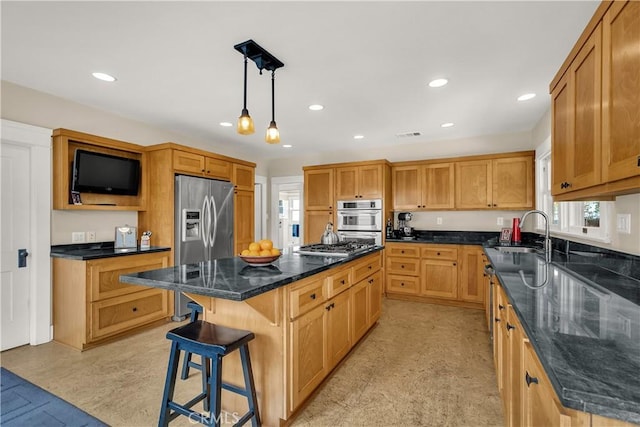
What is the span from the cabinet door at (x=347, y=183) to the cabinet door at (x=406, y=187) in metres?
0.65

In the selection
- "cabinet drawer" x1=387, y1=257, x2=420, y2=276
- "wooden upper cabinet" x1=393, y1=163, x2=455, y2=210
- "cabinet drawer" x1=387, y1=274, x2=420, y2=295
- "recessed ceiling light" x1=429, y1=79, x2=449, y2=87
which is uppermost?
"recessed ceiling light" x1=429, y1=79, x2=449, y2=87

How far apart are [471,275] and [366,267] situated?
80.4 inches

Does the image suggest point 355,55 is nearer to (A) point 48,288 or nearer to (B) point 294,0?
(B) point 294,0

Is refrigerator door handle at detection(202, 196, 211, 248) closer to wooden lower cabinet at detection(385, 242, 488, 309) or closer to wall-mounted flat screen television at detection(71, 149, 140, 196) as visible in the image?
wall-mounted flat screen television at detection(71, 149, 140, 196)

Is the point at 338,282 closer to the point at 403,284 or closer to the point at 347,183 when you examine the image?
the point at 403,284

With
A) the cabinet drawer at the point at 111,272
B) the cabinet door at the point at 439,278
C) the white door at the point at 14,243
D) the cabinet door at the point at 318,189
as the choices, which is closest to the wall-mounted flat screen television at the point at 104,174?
the white door at the point at 14,243

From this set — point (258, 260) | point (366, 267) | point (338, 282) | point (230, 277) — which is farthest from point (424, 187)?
point (230, 277)

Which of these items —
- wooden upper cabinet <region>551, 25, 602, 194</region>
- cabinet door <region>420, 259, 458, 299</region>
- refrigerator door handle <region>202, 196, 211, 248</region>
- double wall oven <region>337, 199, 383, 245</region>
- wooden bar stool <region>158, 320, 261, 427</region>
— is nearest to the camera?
wooden upper cabinet <region>551, 25, 602, 194</region>

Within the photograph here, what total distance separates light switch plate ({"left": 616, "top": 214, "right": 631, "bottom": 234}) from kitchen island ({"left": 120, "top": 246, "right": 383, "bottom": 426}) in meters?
1.77

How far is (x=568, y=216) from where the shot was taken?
3127 millimetres

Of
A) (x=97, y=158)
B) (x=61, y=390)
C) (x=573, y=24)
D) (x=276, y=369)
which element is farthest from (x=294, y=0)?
(x=61, y=390)

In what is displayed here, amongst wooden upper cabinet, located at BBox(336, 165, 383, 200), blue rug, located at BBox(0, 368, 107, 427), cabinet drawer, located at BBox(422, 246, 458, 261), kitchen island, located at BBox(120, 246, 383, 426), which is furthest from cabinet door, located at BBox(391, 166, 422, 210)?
blue rug, located at BBox(0, 368, 107, 427)

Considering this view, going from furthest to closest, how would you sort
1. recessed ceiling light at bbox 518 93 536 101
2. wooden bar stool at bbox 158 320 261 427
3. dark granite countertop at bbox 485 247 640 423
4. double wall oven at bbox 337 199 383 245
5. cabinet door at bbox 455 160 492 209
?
double wall oven at bbox 337 199 383 245, cabinet door at bbox 455 160 492 209, recessed ceiling light at bbox 518 93 536 101, wooden bar stool at bbox 158 320 261 427, dark granite countertop at bbox 485 247 640 423

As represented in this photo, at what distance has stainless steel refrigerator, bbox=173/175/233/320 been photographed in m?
3.69
